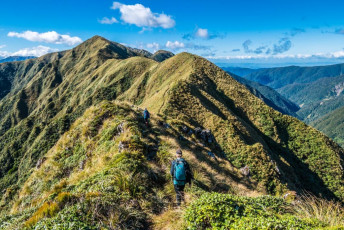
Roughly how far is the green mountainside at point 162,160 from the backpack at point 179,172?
3.82 ft

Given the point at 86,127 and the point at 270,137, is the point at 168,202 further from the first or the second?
the point at 270,137

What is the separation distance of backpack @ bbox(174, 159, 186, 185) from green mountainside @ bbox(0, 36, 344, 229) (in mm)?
1165

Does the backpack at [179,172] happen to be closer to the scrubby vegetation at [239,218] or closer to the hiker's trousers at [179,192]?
the hiker's trousers at [179,192]

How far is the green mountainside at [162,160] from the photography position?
809 centimetres

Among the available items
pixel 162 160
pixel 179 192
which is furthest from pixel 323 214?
pixel 162 160

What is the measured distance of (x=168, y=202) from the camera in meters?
10.2

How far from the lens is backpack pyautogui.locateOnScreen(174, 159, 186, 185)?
10.0m

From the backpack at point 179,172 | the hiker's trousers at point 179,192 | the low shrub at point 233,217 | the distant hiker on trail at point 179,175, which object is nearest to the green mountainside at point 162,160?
the low shrub at point 233,217

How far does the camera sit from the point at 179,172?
33.1 ft

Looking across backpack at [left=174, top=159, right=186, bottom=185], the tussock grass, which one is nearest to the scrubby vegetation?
the tussock grass

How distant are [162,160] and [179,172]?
4935 mm

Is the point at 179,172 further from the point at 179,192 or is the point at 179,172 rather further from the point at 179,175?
the point at 179,192

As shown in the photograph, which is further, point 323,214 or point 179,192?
point 179,192

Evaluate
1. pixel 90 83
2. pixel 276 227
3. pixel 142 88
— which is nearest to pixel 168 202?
pixel 276 227
